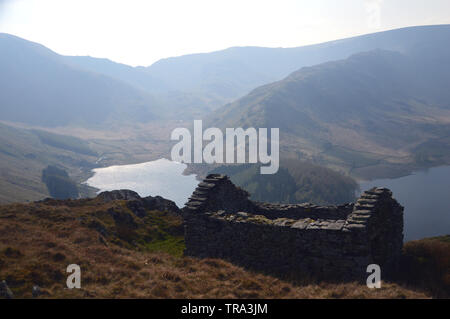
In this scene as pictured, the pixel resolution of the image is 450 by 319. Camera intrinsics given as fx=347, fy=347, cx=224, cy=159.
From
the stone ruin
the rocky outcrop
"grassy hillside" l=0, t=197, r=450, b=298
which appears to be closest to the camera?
the rocky outcrop

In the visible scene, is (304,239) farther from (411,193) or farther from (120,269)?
(411,193)

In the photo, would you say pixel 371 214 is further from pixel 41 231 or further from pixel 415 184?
pixel 415 184

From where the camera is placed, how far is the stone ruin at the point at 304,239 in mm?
13594

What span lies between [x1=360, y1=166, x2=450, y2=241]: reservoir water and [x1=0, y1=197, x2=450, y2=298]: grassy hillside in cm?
10205

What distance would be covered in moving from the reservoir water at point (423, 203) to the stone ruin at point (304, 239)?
98.9m

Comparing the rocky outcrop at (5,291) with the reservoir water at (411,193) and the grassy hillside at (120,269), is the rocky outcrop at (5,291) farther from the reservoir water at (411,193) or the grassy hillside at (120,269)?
the reservoir water at (411,193)

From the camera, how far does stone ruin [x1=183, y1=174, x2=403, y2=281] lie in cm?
1359

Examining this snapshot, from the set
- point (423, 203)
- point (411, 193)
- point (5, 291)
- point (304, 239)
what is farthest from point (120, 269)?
point (411, 193)

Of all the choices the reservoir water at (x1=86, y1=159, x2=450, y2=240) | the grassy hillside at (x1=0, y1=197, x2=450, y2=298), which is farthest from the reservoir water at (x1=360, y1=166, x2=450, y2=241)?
the grassy hillside at (x1=0, y1=197, x2=450, y2=298)

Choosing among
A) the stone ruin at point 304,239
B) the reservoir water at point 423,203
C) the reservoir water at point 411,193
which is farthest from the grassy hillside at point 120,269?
the reservoir water at point 411,193

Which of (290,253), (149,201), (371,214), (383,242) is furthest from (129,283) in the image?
(149,201)

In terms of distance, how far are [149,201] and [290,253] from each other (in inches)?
692

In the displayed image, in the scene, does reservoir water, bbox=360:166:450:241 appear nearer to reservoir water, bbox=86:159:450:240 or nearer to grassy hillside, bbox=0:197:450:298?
reservoir water, bbox=86:159:450:240

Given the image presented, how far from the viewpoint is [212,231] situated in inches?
667
